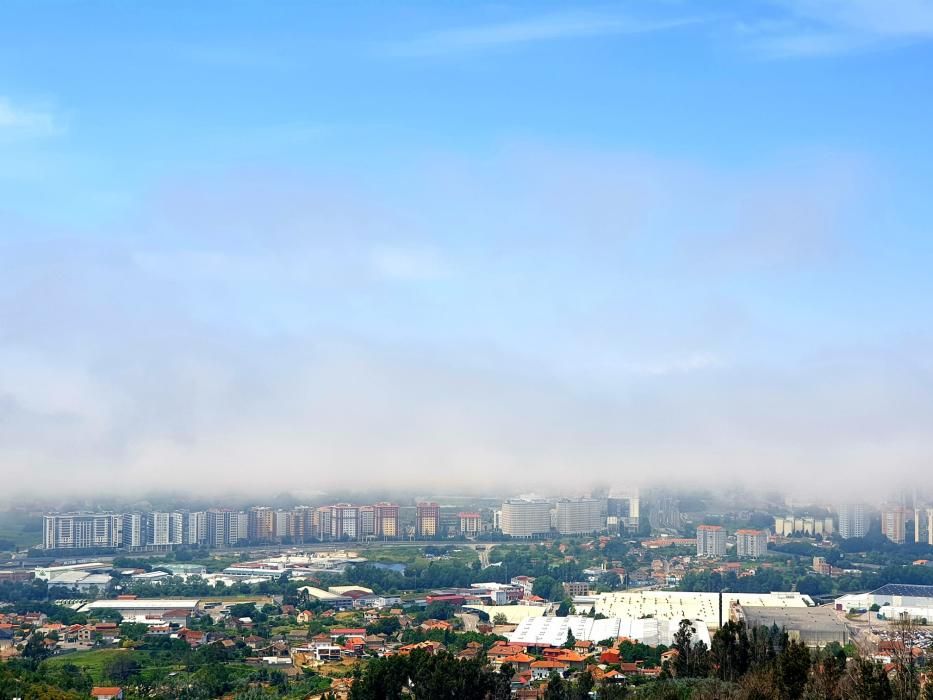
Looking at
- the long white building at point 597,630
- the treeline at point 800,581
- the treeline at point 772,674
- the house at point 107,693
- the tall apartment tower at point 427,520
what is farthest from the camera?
the tall apartment tower at point 427,520

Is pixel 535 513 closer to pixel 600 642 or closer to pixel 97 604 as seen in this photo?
pixel 97 604

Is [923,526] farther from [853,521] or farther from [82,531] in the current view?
[82,531]

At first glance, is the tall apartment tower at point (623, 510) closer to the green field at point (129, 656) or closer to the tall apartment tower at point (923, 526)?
the tall apartment tower at point (923, 526)

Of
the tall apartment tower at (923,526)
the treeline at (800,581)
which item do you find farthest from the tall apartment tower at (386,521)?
the tall apartment tower at (923,526)

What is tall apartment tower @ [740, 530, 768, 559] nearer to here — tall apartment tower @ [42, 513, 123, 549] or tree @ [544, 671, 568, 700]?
tall apartment tower @ [42, 513, 123, 549]

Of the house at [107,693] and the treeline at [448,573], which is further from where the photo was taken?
the treeline at [448,573]

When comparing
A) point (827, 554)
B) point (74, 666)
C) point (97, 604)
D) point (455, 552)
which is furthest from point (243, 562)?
point (74, 666)

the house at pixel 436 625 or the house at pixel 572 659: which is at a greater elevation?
the house at pixel 572 659
